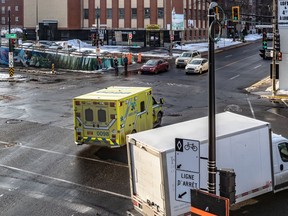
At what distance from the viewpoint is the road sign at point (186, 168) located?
25.2 ft

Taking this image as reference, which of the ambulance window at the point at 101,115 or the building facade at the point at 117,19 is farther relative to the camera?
the building facade at the point at 117,19

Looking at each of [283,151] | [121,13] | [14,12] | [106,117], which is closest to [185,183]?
[283,151]

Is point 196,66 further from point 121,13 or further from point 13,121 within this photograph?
point 121,13

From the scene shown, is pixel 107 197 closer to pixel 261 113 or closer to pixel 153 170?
pixel 153 170

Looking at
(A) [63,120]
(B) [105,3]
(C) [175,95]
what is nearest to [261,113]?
(C) [175,95]

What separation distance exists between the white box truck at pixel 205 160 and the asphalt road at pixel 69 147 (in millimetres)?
787

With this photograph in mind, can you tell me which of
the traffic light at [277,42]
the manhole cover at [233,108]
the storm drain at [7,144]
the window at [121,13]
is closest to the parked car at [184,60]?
the traffic light at [277,42]

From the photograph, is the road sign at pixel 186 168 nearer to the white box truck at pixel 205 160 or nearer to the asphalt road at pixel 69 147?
the white box truck at pixel 205 160

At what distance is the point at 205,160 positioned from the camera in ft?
35.4

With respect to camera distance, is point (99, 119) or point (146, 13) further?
point (146, 13)

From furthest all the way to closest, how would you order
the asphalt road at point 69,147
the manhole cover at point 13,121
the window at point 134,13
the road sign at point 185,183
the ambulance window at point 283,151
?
the window at point 134,13
the manhole cover at point 13,121
the ambulance window at point 283,151
the asphalt road at point 69,147
the road sign at point 185,183

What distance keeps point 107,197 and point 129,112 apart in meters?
5.45

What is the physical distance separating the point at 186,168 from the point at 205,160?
3117mm

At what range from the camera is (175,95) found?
3425 cm
